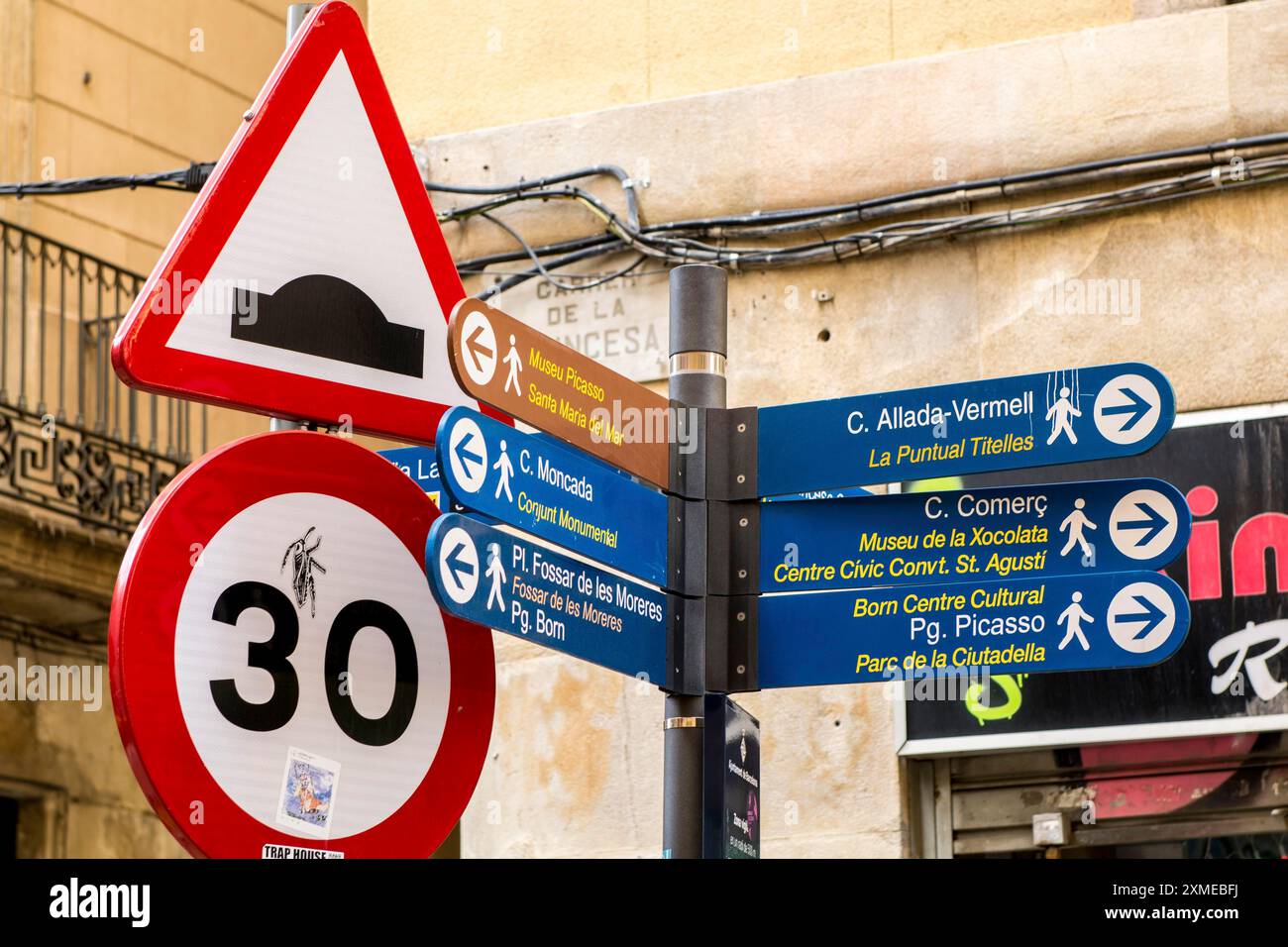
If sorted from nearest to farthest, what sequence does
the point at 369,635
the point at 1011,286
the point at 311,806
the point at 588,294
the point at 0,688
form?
1. the point at 311,806
2. the point at 369,635
3. the point at 1011,286
4. the point at 588,294
5. the point at 0,688

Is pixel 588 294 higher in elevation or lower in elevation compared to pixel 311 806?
higher

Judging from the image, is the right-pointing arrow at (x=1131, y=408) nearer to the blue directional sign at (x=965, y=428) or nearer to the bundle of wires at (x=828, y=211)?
the blue directional sign at (x=965, y=428)

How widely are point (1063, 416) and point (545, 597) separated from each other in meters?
1.12

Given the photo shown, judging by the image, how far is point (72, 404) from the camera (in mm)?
11953

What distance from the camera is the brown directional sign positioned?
3719 millimetres

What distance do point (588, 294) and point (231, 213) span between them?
14.4 ft

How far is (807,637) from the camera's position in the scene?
4.05 metres

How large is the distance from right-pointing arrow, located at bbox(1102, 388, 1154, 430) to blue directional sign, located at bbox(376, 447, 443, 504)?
1484 mm

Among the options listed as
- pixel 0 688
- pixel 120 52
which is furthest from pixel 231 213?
pixel 120 52

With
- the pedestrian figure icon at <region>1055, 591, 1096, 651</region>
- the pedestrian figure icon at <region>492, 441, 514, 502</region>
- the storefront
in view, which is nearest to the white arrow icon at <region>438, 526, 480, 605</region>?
the pedestrian figure icon at <region>492, 441, 514, 502</region>

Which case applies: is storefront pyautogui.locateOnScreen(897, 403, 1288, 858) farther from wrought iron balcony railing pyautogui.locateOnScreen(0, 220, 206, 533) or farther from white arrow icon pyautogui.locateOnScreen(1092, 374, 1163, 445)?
wrought iron balcony railing pyautogui.locateOnScreen(0, 220, 206, 533)

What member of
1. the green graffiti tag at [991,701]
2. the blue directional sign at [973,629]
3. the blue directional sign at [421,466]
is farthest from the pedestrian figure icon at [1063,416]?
the green graffiti tag at [991,701]
